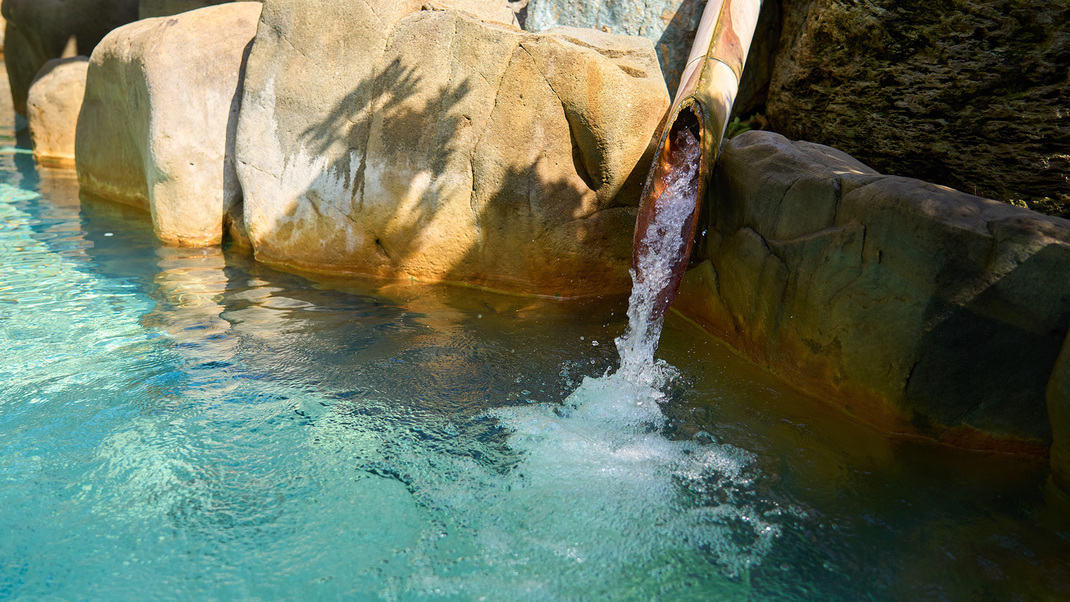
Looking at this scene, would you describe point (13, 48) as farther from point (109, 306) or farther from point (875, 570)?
point (875, 570)

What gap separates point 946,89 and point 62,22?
13.6 metres

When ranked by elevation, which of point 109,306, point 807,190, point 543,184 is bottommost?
point 109,306

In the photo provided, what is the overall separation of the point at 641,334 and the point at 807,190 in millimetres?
1313

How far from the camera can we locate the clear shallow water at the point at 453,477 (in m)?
2.66

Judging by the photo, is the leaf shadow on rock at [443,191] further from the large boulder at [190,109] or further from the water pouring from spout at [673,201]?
the large boulder at [190,109]

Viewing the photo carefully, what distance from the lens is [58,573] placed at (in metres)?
2.61

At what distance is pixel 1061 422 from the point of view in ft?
9.78

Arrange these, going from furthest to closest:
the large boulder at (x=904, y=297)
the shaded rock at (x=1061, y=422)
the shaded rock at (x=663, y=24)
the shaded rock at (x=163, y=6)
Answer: the shaded rock at (x=163, y=6) → the shaded rock at (x=663, y=24) → the large boulder at (x=904, y=297) → the shaded rock at (x=1061, y=422)

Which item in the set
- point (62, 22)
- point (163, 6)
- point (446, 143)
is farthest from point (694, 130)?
point (62, 22)

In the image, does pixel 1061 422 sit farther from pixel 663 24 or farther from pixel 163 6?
pixel 163 6

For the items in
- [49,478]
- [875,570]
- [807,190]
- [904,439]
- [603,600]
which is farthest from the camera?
[807,190]

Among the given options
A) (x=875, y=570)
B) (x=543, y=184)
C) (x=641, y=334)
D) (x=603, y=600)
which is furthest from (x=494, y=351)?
(x=875, y=570)

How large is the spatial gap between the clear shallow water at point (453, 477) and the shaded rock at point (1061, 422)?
0.35 feet

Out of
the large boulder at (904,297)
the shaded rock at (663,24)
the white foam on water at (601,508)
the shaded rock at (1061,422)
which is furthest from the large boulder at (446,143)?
the shaded rock at (1061,422)
